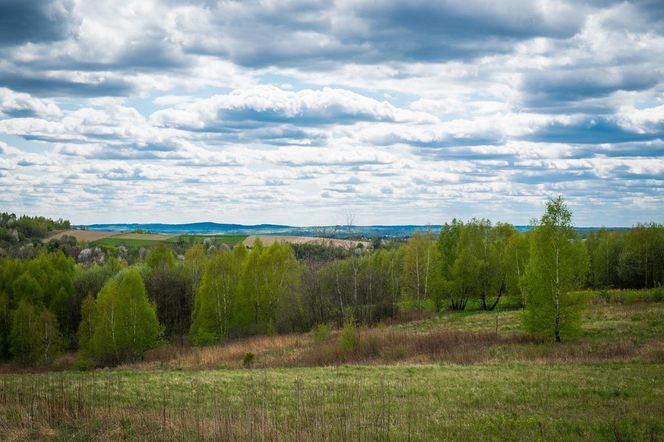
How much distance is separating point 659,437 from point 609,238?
241ft

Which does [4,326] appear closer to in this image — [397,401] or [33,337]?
[33,337]

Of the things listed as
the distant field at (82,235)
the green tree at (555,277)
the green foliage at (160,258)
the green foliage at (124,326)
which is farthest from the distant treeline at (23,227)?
the green tree at (555,277)

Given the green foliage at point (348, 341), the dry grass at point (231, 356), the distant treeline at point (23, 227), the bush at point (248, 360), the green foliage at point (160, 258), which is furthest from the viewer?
the distant treeline at point (23, 227)

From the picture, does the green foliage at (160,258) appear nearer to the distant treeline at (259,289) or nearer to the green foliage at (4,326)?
the distant treeline at (259,289)

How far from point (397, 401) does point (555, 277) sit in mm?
19875

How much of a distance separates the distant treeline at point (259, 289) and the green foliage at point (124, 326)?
0.09 metres

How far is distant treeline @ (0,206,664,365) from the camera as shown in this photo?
52.7 m

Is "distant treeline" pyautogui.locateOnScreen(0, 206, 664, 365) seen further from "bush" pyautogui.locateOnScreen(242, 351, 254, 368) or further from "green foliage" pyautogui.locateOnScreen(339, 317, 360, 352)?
"bush" pyautogui.locateOnScreen(242, 351, 254, 368)

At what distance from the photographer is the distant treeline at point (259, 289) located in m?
52.7

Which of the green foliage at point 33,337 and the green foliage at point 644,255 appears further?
the green foliage at point 644,255

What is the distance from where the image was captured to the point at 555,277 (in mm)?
32812

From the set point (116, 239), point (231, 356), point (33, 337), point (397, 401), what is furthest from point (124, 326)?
point (116, 239)

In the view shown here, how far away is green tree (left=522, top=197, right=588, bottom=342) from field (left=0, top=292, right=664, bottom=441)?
1599 mm

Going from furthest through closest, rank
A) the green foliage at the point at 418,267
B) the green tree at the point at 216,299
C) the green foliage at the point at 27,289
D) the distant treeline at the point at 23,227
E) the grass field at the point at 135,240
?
1. the grass field at the point at 135,240
2. the distant treeline at the point at 23,227
3. the green foliage at the point at 418,267
4. the green foliage at the point at 27,289
5. the green tree at the point at 216,299
